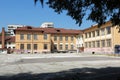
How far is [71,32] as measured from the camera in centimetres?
10381

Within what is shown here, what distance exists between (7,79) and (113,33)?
167 ft

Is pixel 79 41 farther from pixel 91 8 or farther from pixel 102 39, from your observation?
pixel 91 8

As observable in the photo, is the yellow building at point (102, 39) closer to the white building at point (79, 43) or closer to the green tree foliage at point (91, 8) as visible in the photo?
the white building at point (79, 43)

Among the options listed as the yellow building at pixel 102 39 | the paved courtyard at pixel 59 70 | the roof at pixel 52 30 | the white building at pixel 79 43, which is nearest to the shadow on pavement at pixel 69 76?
the paved courtyard at pixel 59 70

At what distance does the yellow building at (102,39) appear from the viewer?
205 ft

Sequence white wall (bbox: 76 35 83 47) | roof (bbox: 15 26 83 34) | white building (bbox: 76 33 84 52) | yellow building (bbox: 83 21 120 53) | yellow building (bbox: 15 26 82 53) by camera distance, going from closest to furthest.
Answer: yellow building (bbox: 83 21 120 53) < white building (bbox: 76 33 84 52) < white wall (bbox: 76 35 83 47) < yellow building (bbox: 15 26 82 53) < roof (bbox: 15 26 83 34)

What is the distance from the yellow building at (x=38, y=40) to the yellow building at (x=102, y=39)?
628 inches

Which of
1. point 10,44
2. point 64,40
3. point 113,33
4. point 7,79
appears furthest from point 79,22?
point 10,44

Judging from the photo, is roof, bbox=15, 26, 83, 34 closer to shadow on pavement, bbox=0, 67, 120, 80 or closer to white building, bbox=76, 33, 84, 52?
white building, bbox=76, 33, 84, 52

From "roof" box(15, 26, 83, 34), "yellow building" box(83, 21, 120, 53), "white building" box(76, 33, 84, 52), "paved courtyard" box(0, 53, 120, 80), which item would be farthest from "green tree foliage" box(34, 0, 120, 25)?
"roof" box(15, 26, 83, 34)

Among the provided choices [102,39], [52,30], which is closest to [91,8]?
[102,39]

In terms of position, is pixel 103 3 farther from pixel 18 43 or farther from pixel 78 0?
pixel 18 43

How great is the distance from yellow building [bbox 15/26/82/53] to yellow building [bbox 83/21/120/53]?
15.9m

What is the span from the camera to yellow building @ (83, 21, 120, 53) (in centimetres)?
6256
